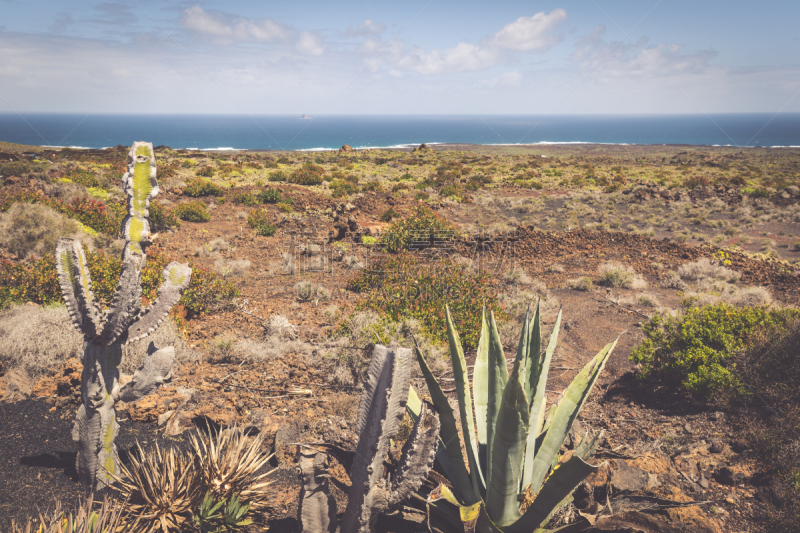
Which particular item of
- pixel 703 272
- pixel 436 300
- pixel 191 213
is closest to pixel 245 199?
pixel 191 213

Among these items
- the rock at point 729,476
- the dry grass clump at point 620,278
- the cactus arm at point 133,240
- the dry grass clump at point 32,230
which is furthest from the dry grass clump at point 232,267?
the rock at point 729,476

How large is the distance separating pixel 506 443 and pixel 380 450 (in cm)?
59

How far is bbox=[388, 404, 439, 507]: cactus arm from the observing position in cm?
198

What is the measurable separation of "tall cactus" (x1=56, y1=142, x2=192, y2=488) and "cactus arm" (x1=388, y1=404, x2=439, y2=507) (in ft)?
5.40

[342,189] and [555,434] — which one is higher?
[342,189]

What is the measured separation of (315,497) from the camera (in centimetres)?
214

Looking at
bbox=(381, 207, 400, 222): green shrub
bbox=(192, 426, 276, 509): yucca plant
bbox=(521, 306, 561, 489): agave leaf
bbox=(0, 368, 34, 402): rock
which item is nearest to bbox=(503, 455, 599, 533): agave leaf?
bbox=(521, 306, 561, 489): agave leaf

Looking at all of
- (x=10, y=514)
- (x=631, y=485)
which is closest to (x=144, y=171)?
(x=10, y=514)

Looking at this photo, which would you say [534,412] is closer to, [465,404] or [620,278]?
[465,404]

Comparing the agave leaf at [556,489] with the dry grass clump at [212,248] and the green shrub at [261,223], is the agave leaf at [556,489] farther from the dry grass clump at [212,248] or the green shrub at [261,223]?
the green shrub at [261,223]

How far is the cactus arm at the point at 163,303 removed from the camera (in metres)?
2.69

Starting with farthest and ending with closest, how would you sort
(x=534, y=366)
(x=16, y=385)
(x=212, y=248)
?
(x=212, y=248) < (x=16, y=385) < (x=534, y=366)

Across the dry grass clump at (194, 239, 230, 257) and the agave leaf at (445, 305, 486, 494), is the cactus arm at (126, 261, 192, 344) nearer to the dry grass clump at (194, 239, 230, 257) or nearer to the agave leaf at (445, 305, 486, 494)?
the agave leaf at (445, 305, 486, 494)

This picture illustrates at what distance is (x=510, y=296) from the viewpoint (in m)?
7.88
